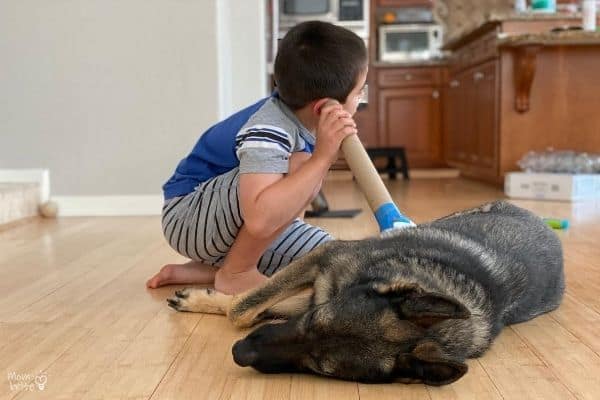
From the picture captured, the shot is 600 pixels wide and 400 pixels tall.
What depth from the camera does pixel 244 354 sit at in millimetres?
1320

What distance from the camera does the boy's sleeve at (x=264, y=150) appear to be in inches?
71.7

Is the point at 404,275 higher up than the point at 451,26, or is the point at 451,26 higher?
the point at 451,26

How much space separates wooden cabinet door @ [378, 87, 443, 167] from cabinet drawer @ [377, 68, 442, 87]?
0.22ft

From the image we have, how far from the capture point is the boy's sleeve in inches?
71.7

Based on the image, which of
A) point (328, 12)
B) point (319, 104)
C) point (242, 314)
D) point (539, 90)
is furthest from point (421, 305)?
point (328, 12)

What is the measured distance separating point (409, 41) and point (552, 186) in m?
4.15

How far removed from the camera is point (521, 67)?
18.0ft

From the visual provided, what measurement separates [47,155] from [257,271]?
8.50 feet

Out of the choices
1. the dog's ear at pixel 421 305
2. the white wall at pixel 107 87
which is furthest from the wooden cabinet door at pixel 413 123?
the dog's ear at pixel 421 305

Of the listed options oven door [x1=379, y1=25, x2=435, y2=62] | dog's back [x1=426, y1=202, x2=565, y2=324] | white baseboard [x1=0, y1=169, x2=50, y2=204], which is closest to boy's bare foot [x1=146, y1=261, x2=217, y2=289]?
dog's back [x1=426, y1=202, x2=565, y2=324]

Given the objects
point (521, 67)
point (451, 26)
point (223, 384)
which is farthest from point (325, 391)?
point (451, 26)

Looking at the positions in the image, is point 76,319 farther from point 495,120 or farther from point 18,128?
point 495,120

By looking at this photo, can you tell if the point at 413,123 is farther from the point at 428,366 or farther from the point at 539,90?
the point at 428,366

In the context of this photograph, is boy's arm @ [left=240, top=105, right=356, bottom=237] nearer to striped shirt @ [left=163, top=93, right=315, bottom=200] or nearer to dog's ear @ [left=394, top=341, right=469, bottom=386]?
striped shirt @ [left=163, top=93, right=315, bottom=200]
